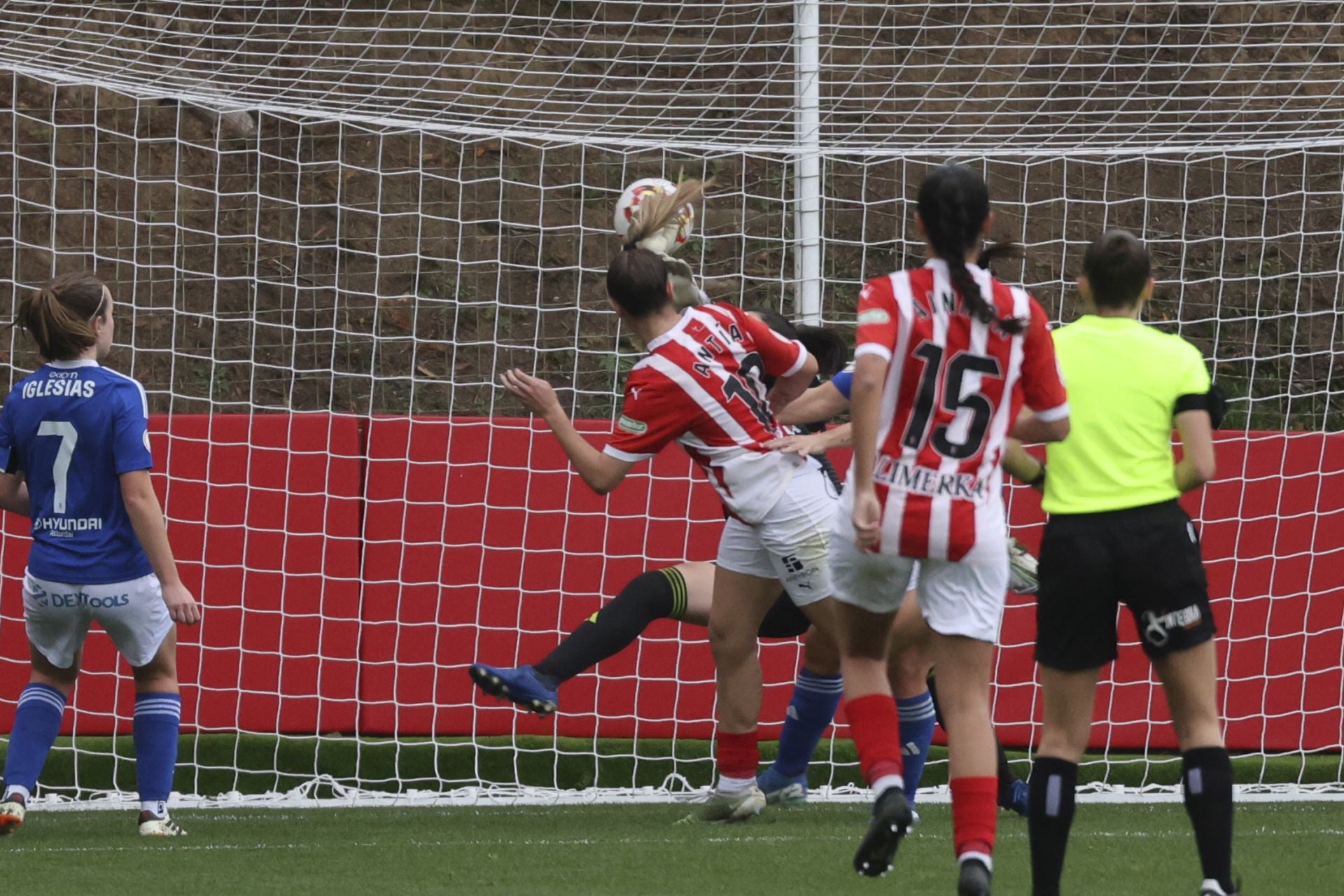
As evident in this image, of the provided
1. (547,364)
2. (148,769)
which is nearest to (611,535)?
(148,769)

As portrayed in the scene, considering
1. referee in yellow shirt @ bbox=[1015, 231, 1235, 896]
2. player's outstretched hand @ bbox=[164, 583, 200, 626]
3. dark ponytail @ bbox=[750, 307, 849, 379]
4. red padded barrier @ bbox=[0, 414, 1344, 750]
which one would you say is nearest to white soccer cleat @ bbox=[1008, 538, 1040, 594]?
dark ponytail @ bbox=[750, 307, 849, 379]

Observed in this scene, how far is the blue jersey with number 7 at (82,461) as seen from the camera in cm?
499

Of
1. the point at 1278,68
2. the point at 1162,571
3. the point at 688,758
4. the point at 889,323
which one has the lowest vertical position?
the point at 688,758

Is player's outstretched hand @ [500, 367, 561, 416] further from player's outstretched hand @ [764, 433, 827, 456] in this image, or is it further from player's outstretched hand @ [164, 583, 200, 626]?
player's outstretched hand @ [164, 583, 200, 626]

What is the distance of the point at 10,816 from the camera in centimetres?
490

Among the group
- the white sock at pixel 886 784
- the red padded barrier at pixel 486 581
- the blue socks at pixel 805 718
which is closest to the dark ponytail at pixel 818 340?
the blue socks at pixel 805 718

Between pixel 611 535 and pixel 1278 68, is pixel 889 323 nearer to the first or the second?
pixel 611 535

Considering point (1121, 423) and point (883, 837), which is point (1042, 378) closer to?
point (1121, 423)

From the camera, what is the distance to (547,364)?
37.4ft

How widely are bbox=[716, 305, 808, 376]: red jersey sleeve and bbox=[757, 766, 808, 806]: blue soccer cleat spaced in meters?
1.38

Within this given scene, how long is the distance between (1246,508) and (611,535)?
269 cm

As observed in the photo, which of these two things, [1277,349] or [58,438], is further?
[1277,349]

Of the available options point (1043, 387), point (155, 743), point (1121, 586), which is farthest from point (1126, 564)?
point (155, 743)

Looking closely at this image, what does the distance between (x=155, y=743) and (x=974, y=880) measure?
→ 2.73 metres
